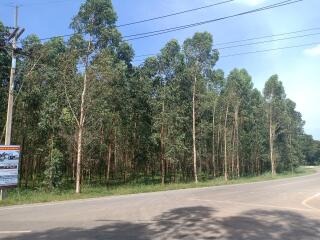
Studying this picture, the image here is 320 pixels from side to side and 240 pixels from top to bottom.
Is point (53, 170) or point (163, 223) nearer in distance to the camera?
point (163, 223)

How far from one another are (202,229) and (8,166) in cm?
1249

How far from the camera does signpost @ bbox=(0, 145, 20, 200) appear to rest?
19438 millimetres

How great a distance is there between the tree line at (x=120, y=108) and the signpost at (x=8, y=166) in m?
5.17

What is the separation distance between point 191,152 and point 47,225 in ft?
→ 113

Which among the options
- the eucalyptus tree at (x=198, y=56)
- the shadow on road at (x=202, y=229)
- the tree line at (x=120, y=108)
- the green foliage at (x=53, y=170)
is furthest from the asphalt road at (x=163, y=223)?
the eucalyptus tree at (x=198, y=56)

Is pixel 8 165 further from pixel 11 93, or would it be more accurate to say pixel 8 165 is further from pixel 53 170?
pixel 53 170

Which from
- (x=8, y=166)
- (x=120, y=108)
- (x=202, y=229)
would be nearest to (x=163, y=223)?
(x=202, y=229)

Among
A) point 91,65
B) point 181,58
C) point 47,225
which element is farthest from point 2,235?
point 181,58

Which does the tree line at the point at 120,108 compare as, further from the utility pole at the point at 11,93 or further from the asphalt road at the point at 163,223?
the asphalt road at the point at 163,223

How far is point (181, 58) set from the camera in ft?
136

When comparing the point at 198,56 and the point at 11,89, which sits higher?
the point at 198,56

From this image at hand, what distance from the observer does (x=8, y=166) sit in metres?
19.7

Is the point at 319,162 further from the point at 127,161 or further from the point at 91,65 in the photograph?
the point at 91,65

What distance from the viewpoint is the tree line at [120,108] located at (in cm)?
2839
